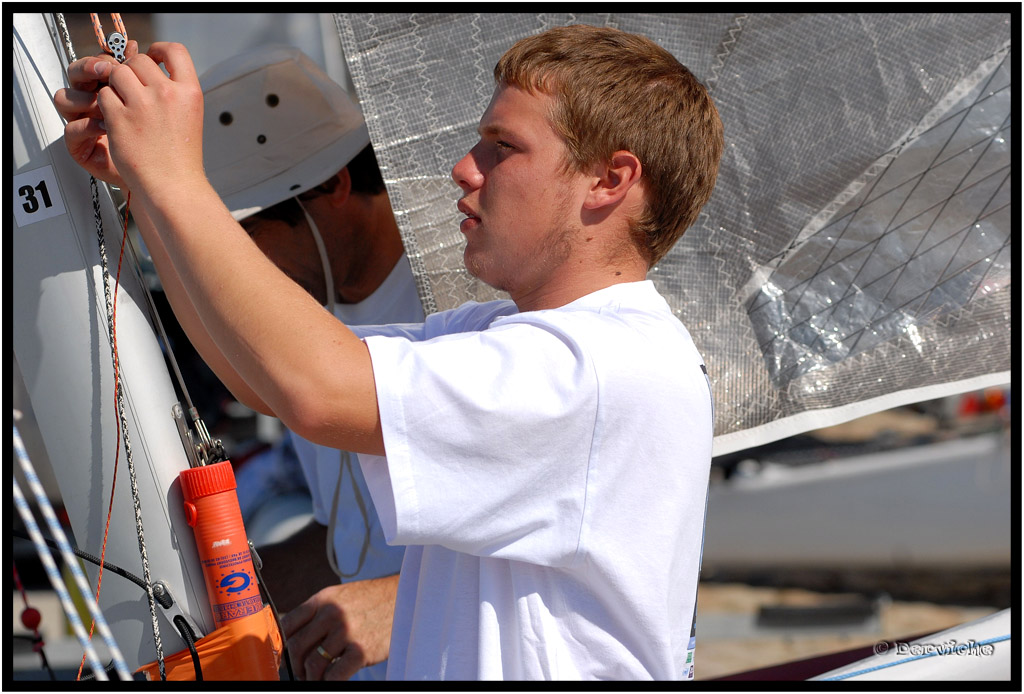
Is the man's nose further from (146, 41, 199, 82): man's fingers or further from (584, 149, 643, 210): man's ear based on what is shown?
(146, 41, 199, 82): man's fingers

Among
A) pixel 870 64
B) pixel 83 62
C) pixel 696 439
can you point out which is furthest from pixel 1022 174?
pixel 83 62

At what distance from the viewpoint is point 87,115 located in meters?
1.25

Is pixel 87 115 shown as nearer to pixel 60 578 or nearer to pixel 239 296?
pixel 239 296

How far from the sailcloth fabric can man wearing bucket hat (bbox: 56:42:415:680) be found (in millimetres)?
488

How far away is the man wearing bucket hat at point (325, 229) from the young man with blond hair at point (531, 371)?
645mm

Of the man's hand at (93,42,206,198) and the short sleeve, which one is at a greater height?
the man's hand at (93,42,206,198)

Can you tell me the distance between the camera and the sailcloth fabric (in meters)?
1.92

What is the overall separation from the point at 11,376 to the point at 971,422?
11.5m

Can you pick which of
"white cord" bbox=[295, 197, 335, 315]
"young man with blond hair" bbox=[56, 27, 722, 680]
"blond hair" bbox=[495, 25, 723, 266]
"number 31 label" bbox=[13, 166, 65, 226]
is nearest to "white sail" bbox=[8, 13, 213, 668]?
"number 31 label" bbox=[13, 166, 65, 226]

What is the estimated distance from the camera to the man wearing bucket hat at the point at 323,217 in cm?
209

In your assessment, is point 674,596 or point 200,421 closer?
point 674,596

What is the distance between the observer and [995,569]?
7.46 meters

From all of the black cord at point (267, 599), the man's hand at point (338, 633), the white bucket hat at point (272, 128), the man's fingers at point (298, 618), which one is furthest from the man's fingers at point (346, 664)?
the white bucket hat at point (272, 128)

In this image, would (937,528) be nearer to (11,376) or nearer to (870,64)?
(870,64)
